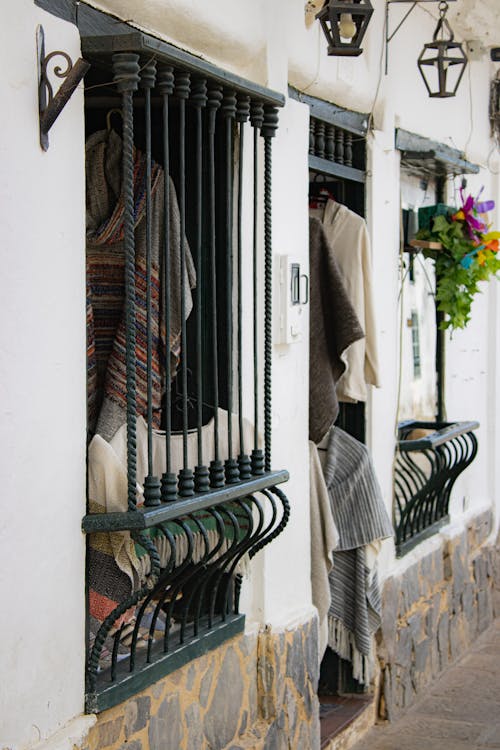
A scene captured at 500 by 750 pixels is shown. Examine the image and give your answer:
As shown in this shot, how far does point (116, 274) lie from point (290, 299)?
816mm

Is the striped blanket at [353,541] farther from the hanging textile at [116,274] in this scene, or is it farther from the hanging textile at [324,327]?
the hanging textile at [116,274]

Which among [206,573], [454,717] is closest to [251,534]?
[206,573]

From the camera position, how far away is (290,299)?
4.31 metres

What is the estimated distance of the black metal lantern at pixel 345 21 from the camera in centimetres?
409

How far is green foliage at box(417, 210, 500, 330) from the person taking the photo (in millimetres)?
6062

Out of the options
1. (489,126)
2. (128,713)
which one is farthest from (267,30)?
(489,126)

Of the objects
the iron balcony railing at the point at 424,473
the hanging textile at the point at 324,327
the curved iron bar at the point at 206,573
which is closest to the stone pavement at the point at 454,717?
the iron balcony railing at the point at 424,473

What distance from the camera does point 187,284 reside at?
3684mm

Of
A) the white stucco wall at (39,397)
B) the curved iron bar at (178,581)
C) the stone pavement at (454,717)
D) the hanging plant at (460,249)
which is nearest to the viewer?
the white stucco wall at (39,397)

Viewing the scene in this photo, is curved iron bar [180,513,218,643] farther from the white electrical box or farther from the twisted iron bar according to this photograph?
the white electrical box

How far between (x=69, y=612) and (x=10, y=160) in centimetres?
113

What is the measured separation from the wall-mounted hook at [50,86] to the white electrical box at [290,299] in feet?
5.03

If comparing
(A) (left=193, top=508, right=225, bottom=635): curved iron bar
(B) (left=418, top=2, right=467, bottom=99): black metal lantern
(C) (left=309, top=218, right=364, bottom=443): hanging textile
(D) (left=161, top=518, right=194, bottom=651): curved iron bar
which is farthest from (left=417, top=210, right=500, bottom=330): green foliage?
(D) (left=161, top=518, right=194, bottom=651): curved iron bar

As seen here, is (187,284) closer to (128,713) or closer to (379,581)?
(128,713)
